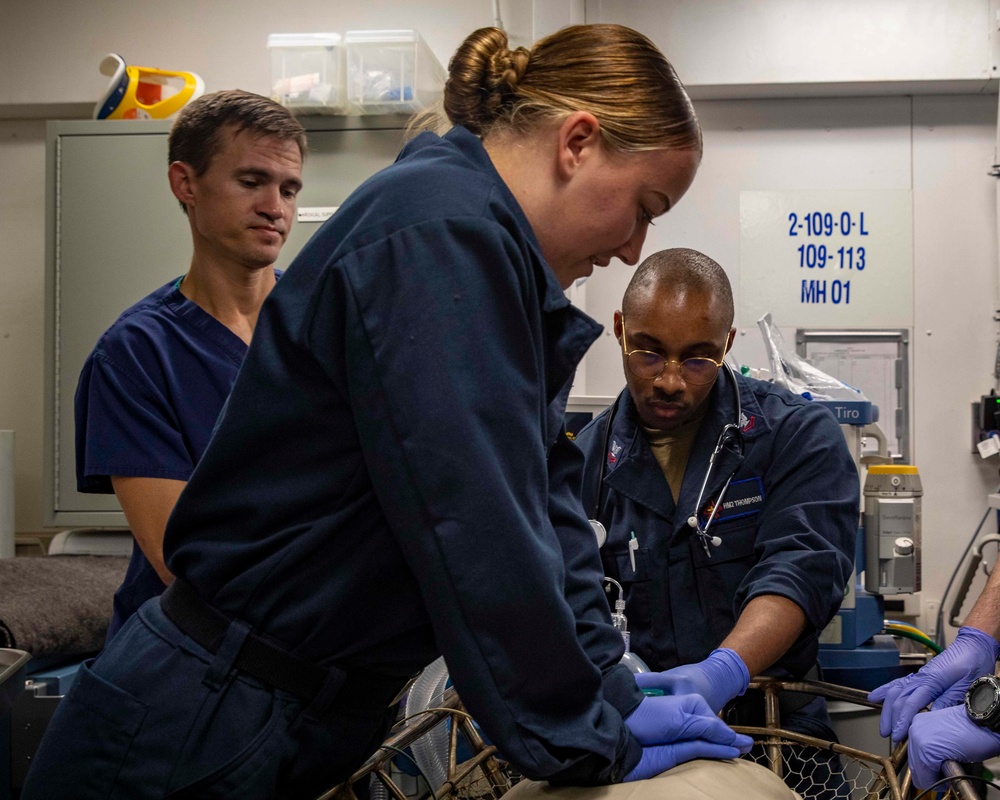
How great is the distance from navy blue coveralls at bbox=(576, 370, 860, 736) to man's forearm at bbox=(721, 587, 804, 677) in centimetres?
4

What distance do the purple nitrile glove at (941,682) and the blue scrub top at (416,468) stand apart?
787 mm

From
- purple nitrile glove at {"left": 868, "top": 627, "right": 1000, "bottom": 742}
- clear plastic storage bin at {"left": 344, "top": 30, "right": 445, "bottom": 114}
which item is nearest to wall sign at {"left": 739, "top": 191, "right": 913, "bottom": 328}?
clear plastic storage bin at {"left": 344, "top": 30, "right": 445, "bottom": 114}

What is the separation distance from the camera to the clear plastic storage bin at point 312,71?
266 centimetres

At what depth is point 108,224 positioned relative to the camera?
2770 mm

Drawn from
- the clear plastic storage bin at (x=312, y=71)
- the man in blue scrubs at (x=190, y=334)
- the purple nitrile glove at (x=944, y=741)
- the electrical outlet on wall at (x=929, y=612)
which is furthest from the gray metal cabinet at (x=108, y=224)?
the electrical outlet on wall at (x=929, y=612)

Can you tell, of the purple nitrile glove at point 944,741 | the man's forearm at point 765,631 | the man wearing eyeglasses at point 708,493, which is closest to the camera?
→ the purple nitrile glove at point 944,741

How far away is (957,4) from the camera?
10.2 feet

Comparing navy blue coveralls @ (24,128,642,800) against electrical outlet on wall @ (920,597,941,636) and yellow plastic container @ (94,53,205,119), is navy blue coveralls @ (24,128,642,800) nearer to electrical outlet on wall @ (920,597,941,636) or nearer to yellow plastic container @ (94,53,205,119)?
yellow plastic container @ (94,53,205,119)

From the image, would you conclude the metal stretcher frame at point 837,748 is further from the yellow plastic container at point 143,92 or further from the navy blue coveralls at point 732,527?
the yellow plastic container at point 143,92

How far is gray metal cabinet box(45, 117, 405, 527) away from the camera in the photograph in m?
2.75

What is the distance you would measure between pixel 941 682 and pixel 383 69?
2039 millimetres

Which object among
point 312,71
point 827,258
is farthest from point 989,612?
point 312,71

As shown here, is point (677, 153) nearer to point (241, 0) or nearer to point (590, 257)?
point (590, 257)

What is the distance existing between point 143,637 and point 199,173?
0.78 meters
